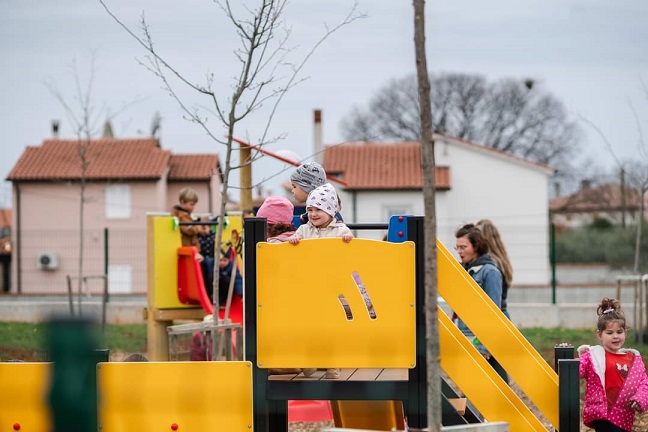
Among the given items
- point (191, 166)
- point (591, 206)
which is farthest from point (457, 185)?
point (191, 166)

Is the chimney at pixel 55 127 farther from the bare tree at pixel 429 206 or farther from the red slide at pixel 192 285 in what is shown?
the bare tree at pixel 429 206

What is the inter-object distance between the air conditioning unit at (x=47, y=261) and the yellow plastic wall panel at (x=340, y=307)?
21098 millimetres

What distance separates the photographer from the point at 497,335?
5402mm

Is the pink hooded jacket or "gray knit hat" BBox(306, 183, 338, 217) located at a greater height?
"gray knit hat" BBox(306, 183, 338, 217)

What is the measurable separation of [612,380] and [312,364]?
1564 mm

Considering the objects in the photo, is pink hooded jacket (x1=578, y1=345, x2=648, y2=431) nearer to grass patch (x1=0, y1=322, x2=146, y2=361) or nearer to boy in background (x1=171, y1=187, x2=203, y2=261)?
boy in background (x1=171, y1=187, x2=203, y2=261)

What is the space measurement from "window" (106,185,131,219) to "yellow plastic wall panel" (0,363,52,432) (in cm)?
3856

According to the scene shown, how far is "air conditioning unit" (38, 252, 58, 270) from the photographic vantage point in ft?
83.3

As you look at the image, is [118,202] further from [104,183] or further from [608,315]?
[608,315]

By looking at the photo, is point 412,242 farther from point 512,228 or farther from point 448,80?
point 448,80

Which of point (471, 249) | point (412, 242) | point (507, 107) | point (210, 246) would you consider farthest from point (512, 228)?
point (507, 107)

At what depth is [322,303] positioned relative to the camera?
4.90m

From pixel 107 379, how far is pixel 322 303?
1141 mm

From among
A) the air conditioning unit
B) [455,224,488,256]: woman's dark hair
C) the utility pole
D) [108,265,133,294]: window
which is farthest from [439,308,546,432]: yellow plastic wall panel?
the air conditioning unit
